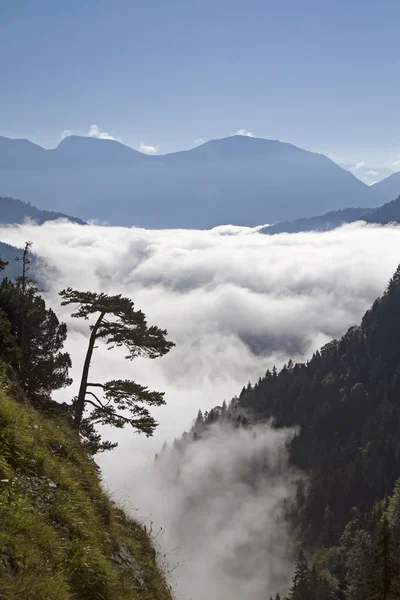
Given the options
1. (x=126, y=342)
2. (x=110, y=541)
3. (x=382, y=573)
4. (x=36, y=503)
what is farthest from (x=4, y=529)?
(x=382, y=573)

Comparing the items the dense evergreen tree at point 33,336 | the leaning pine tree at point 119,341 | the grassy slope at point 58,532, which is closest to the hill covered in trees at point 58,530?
the grassy slope at point 58,532

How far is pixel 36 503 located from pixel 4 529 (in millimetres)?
2153

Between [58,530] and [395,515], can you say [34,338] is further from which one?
[395,515]

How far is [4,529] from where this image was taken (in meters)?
6.97

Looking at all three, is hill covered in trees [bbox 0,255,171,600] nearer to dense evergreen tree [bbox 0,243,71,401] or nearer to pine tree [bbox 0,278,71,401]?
dense evergreen tree [bbox 0,243,71,401]

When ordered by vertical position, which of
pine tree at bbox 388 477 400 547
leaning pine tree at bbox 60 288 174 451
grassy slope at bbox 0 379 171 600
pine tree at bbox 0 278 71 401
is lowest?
pine tree at bbox 388 477 400 547

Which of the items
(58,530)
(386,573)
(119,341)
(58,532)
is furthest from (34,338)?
(386,573)

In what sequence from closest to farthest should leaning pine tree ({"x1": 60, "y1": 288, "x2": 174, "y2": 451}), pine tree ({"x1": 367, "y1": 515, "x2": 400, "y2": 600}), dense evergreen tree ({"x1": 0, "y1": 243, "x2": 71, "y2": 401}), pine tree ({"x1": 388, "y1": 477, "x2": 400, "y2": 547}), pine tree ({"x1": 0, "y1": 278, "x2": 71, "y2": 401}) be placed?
leaning pine tree ({"x1": 60, "y1": 288, "x2": 174, "y2": 451}), dense evergreen tree ({"x1": 0, "y1": 243, "x2": 71, "y2": 401}), pine tree ({"x1": 0, "y1": 278, "x2": 71, "y2": 401}), pine tree ({"x1": 367, "y1": 515, "x2": 400, "y2": 600}), pine tree ({"x1": 388, "y1": 477, "x2": 400, "y2": 547})

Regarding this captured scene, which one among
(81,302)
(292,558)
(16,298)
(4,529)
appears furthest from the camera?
(292,558)

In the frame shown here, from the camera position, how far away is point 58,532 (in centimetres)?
850

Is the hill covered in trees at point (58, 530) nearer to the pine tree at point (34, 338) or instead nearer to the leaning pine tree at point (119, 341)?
the leaning pine tree at point (119, 341)

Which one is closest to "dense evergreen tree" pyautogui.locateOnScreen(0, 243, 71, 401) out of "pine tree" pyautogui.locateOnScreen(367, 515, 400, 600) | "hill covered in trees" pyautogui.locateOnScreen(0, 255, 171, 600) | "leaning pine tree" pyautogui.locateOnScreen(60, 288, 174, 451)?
"leaning pine tree" pyautogui.locateOnScreen(60, 288, 174, 451)

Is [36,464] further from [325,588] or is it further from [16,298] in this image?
[325,588]

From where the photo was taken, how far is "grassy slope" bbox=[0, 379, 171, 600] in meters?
6.64
